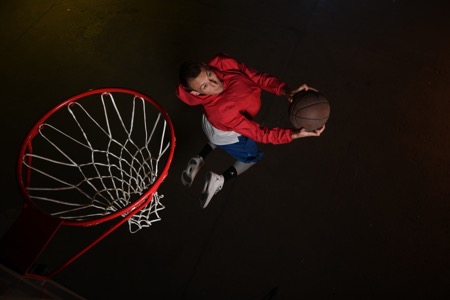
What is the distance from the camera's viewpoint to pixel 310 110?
2201mm

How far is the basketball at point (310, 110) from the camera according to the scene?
2.20m

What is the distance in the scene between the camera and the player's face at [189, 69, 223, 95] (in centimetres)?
200

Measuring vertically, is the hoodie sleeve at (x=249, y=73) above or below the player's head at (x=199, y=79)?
above

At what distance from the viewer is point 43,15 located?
4.36 m

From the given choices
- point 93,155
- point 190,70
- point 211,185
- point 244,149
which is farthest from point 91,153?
point 190,70

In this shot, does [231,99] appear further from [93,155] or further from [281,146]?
[93,155]

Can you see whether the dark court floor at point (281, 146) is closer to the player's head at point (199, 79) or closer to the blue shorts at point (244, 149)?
the blue shorts at point (244, 149)

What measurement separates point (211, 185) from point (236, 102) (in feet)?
2.95

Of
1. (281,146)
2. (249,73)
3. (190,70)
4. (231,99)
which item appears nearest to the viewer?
(190,70)

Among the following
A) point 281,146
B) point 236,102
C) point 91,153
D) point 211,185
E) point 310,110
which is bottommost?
point 91,153

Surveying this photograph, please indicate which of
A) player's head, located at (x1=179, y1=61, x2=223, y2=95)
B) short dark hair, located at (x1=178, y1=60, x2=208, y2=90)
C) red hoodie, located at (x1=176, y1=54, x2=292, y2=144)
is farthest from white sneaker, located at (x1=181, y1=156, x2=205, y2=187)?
short dark hair, located at (x1=178, y1=60, x2=208, y2=90)

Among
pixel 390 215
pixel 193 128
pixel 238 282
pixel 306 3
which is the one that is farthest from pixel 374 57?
pixel 238 282

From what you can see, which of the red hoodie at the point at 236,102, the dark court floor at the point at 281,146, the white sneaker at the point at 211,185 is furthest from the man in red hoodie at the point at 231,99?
the dark court floor at the point at 281,146

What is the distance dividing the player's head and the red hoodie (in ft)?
0.23
